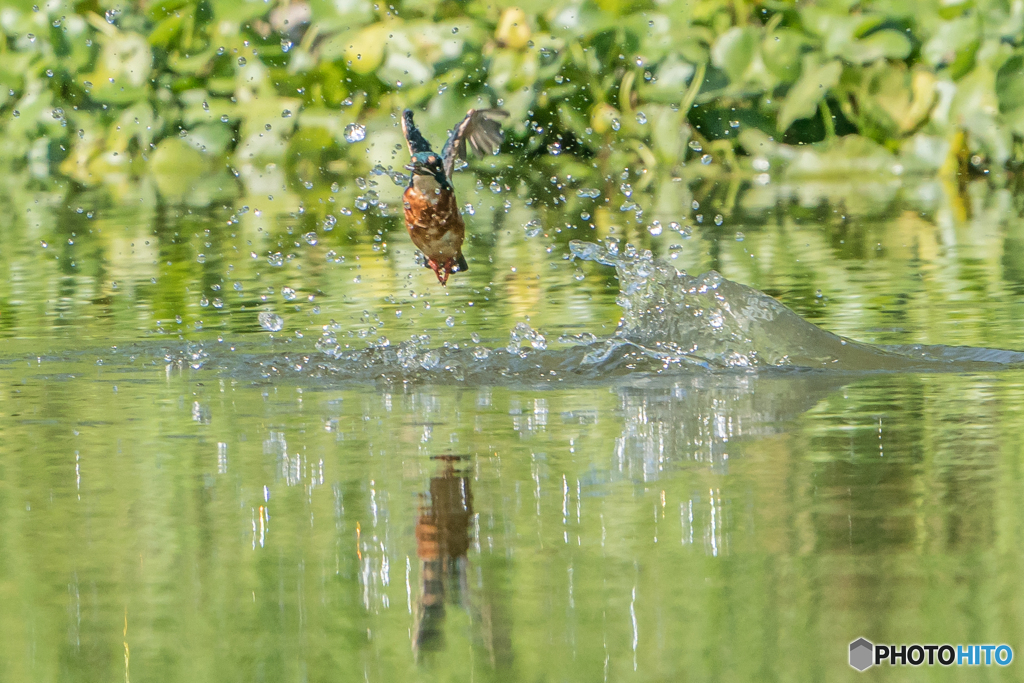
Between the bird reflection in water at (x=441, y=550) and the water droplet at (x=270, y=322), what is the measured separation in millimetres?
1960

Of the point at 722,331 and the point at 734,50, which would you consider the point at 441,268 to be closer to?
the point at 722,331

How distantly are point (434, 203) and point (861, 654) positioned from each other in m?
2.15

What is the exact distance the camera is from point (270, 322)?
5.44m

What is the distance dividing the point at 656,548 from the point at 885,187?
302 inches

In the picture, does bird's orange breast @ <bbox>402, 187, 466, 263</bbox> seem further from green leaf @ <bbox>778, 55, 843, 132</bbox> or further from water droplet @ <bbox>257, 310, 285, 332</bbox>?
green leaf @ <bbox>778, 55, 843, 132</bbox>

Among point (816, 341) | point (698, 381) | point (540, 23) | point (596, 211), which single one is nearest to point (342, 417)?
point (698, 381)

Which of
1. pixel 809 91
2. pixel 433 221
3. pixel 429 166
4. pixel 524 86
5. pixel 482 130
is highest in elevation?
pixel 524 86

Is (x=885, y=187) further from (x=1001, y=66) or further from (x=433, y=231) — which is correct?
(x=433, y=231)

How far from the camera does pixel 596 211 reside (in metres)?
9.03

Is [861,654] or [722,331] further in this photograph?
[722,331]

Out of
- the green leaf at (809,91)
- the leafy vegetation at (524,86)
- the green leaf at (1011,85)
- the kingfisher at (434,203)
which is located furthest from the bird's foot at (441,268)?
the green leaf at (809,91)
